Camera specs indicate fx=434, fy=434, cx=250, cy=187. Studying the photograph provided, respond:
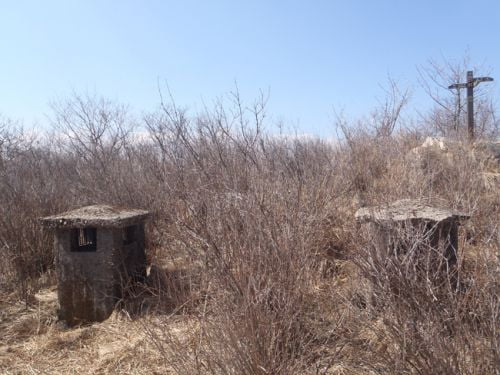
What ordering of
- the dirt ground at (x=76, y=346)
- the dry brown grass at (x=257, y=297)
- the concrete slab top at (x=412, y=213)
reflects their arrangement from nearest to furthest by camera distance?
the dry brown grass at (x=257, y=297)
the concrete slab top at (x=412, y=213)
the dirt ground at (x=76, y=346)

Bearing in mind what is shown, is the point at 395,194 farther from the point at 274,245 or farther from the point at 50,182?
the point at 50,182

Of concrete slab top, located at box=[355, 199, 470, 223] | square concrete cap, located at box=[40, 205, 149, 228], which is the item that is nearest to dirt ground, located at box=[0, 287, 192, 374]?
square concrete cap, located at box=[40, 205, 149, 228]

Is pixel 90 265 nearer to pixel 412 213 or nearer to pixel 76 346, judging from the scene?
pixel 76 346

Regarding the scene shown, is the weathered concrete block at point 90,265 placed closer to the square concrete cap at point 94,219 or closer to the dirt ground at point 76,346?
the square concrete cap at point 94,219

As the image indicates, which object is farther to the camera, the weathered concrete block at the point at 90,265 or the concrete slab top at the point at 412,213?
the weathered concrete block at the point at 90,265

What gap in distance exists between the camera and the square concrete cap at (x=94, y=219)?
13.6ft

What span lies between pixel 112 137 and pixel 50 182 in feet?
31.8

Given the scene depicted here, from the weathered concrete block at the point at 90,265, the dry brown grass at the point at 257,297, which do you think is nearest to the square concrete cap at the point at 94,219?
the weathered concrete block at the point at 90,265

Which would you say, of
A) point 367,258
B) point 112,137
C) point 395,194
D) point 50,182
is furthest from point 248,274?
point 112,137

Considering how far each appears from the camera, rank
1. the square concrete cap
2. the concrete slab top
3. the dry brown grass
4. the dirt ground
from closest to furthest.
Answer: the dry brown grass → the concrete slab top → the dirt ground → the square concrete cap

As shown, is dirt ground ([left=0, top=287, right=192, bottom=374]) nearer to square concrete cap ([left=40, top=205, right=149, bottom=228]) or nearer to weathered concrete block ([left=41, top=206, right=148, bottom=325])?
weathered concrete block ([left=41, top=206, right=148, bottom=325])

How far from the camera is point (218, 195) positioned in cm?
306

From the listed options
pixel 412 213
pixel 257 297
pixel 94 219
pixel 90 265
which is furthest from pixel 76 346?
pixel 412 213

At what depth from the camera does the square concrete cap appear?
13.6ft
